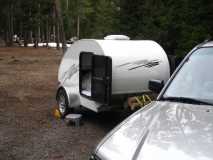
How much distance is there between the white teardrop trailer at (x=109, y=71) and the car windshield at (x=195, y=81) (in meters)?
3.25

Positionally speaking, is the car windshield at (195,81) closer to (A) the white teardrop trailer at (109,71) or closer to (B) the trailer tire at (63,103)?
(A) the white teardrop trailer at (109,71)

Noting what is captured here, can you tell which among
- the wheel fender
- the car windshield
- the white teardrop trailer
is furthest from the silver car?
the wheel fender

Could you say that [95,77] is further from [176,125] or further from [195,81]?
[176,125]

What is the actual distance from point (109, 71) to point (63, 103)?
2.06m

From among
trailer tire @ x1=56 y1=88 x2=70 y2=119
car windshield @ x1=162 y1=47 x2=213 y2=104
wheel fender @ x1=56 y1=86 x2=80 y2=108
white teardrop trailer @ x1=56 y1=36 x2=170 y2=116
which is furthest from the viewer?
trailer tire @ x1=56 y1=88 x2=70 y2=119

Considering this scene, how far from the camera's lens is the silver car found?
116 inches

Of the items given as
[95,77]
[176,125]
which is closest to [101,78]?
[95,77]

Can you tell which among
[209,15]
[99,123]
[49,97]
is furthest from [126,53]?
[209,15]

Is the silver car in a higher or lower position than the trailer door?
higher

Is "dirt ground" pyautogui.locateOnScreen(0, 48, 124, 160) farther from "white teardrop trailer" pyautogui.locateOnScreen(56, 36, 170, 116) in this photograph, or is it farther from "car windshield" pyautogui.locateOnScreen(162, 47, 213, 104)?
"car windshield" pyautogui.locateOnScreen(162, 47, 213, 104)

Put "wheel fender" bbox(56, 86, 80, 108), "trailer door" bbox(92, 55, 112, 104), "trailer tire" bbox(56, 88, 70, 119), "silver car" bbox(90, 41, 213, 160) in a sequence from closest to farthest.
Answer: "silver car" bbox(90, 41, 213, 160)
"trailer door" bbox(92, 55, 112, 104)
"wheel fender" bbox(56, 86, 80, 108)
"trailer tire" bbox(56, 88, 70, 119)

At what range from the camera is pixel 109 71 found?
801 centimetres

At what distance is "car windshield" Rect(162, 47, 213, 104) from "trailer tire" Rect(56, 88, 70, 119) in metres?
4.88

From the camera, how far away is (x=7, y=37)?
5125cm
